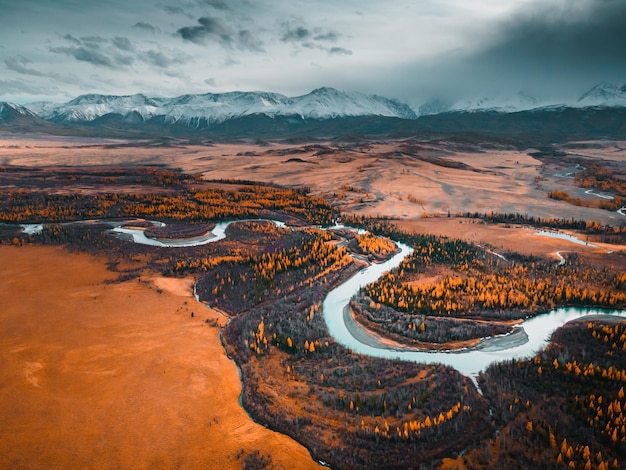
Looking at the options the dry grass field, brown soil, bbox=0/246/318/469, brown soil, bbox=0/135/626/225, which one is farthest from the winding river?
brown soil, bbox=0/135/626/225

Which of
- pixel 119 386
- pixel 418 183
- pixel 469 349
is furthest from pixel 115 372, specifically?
pixel 418 183

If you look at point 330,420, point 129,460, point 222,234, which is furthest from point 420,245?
point 129,460

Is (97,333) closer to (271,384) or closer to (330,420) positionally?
(271,384)

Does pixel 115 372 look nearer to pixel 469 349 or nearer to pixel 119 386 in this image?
pixel 119 386

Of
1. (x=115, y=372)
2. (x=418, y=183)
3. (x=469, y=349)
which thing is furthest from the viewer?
(x=418, y=183)

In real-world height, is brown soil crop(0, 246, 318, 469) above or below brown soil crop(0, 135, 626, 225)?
below

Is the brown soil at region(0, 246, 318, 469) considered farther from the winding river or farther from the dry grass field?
the winding river

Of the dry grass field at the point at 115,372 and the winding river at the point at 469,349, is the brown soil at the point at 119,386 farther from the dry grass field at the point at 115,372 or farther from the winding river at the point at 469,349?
the winding river at the point at 469,349

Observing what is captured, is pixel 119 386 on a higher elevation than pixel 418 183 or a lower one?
lower
